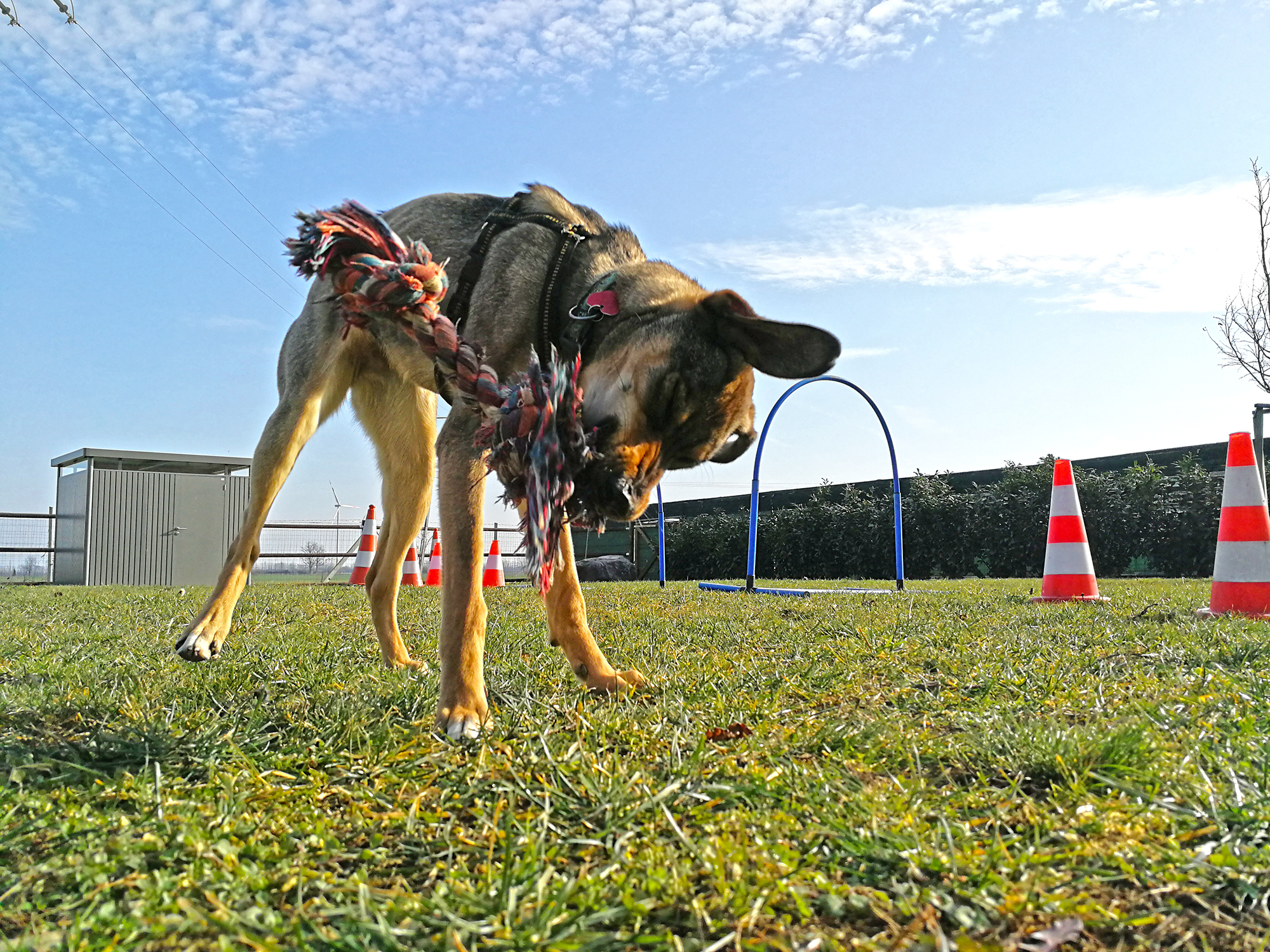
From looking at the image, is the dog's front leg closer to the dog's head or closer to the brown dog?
the brown dog

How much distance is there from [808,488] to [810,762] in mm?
17121

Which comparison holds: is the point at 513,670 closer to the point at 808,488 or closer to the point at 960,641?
the point at 960,641

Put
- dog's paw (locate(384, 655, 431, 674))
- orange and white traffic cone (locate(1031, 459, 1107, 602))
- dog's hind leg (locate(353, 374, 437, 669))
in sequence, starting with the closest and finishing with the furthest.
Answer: dog's paw (locate(384, 655, 431, 674)), dog's hind leg (locate(353, 374, 437, 669)), orange and white traffic cone (locate(1031, 459, 1107, 602))

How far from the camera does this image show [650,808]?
170 cm

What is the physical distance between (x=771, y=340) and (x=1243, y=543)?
4.18m

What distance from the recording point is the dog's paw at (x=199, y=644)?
3.47 meters

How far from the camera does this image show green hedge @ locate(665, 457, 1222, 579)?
1463cm

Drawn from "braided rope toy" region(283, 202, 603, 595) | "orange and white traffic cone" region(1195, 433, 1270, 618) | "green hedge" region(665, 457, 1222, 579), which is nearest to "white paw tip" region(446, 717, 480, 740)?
"braided rope toy" region(283, 202, 603, 595)

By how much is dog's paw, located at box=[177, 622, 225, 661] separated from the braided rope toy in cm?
154

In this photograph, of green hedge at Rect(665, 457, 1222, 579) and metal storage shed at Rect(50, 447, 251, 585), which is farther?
metal storage shed at Rect(50, 447, 251, 585)

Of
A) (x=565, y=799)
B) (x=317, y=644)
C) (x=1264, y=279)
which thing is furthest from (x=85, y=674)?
(x=1264, y=279)

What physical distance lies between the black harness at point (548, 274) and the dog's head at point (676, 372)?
8.7 inches

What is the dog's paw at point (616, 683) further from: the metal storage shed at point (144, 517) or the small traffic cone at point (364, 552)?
the metal storage shed at point (144, 517)

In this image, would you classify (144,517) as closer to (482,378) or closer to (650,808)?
(482,378)
